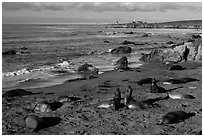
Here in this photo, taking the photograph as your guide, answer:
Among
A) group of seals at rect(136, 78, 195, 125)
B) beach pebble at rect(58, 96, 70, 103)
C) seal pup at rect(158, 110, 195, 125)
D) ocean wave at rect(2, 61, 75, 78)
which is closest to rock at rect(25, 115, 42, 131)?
beach pebble at rect(58, 96, 70, 103)

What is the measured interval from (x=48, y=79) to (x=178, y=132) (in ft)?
25.2

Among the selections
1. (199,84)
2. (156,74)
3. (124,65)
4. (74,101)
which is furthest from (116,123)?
(124,65)

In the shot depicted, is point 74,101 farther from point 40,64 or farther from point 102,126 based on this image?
point 40,64

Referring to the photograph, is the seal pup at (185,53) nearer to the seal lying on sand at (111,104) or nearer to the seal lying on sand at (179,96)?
the seal lying on sand at (179,96)

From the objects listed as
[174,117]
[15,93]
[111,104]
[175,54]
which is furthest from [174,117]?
[175,54]

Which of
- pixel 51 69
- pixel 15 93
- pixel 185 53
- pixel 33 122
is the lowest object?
pixel 51 69

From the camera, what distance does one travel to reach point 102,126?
777cm

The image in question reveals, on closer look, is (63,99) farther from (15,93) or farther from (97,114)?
(15,93)

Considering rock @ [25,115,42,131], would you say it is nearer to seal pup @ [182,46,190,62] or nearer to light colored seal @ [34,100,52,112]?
light colored seal @ [34,100,52,112]

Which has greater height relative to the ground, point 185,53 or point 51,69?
point 185,53

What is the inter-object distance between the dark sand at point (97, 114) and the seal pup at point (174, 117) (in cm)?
11

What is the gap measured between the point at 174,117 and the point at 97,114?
201 centimetres

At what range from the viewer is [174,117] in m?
8.02

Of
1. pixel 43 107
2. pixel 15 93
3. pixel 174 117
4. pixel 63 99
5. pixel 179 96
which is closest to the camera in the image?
pixel 174 117
